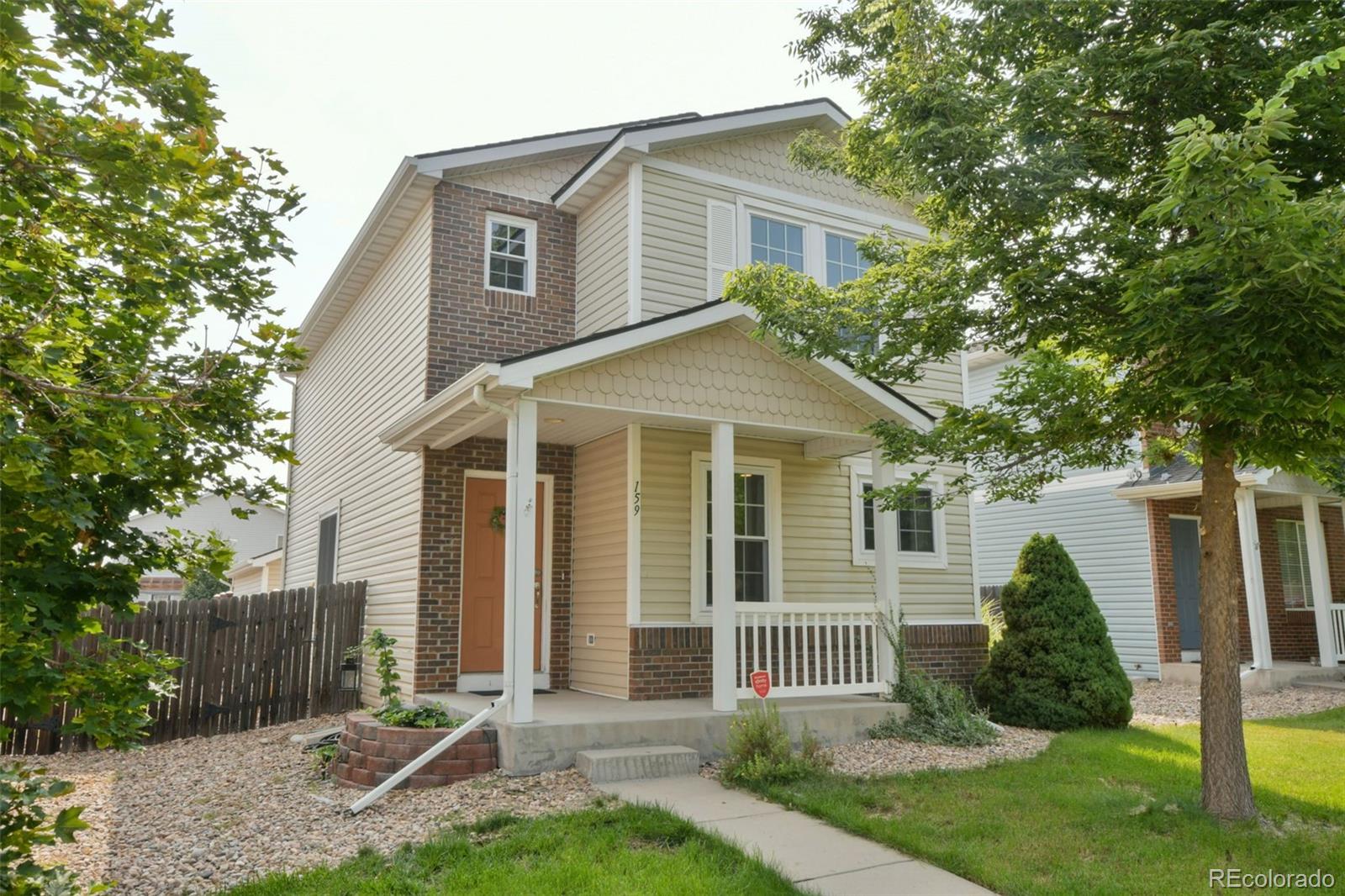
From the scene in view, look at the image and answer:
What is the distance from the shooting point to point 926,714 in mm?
9203

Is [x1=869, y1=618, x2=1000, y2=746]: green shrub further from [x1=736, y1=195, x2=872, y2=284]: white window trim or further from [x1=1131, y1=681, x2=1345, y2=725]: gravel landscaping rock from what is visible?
[x1=736, y1=195, x2=872, y2=284]: white window trim

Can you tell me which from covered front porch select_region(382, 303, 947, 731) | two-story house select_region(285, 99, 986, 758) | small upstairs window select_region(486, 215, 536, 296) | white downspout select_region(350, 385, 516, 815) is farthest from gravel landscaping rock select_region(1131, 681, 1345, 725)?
small upstairs window select_region(486, 215, 536, 296)

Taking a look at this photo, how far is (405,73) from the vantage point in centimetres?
620

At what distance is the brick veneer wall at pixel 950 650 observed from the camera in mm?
11477

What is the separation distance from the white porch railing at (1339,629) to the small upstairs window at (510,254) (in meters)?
15.0

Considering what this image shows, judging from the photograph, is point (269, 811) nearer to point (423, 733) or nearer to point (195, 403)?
point (423, 733)

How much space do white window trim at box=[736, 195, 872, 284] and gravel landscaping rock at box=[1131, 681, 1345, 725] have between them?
23.4ft

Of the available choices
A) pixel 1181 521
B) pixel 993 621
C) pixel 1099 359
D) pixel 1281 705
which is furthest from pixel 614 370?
pixel 1181 521

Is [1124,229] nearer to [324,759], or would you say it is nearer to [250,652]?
[324,759]

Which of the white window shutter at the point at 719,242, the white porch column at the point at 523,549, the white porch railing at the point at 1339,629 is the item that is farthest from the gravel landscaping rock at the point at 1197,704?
the white porch column at the point at 523,549

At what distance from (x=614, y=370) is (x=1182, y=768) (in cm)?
614

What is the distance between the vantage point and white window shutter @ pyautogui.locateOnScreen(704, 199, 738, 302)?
1098cm

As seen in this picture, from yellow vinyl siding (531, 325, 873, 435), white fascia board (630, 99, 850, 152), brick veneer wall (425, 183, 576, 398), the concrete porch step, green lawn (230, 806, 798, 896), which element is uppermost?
white fascia board (630, 99, 850, 152)

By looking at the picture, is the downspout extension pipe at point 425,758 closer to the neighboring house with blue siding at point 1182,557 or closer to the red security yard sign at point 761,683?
the red security yard sign at point 761,683
